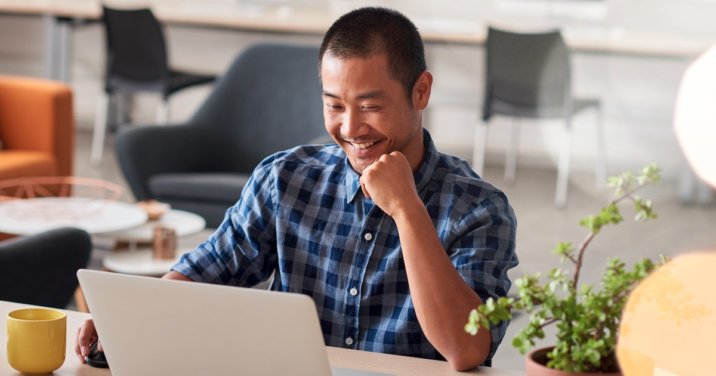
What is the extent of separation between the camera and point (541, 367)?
49.3 inches

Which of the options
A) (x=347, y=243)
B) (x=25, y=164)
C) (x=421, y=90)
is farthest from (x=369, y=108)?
(x=25, y=164)

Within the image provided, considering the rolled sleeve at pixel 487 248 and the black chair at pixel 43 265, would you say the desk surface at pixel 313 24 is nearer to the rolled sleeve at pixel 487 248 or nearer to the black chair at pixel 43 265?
the black chair at pixel 43 265

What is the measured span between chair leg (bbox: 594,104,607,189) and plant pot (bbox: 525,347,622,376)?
4954 mm

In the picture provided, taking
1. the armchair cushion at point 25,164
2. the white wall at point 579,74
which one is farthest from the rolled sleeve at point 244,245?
the white wall at point 579,74

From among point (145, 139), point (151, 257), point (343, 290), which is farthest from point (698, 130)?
point (343, 290)

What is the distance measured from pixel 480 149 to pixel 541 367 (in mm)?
4729

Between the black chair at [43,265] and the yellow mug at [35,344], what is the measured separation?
2.29 feet

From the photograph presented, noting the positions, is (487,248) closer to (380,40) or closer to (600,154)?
(380,40)

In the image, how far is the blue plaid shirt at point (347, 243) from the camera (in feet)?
5.41

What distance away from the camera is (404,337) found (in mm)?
1663

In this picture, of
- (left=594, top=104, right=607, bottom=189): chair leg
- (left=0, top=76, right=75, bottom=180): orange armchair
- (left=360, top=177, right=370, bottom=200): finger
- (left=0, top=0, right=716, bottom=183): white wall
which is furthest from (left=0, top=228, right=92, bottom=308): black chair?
(left=594, top=104, right=607, bottom=189): chair leg

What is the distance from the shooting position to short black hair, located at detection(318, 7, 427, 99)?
5.31 ft

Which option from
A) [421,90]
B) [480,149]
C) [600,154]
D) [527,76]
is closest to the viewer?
[421,90]

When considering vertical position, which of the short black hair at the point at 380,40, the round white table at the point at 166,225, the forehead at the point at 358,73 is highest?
the short black hair at the point at 380,40
